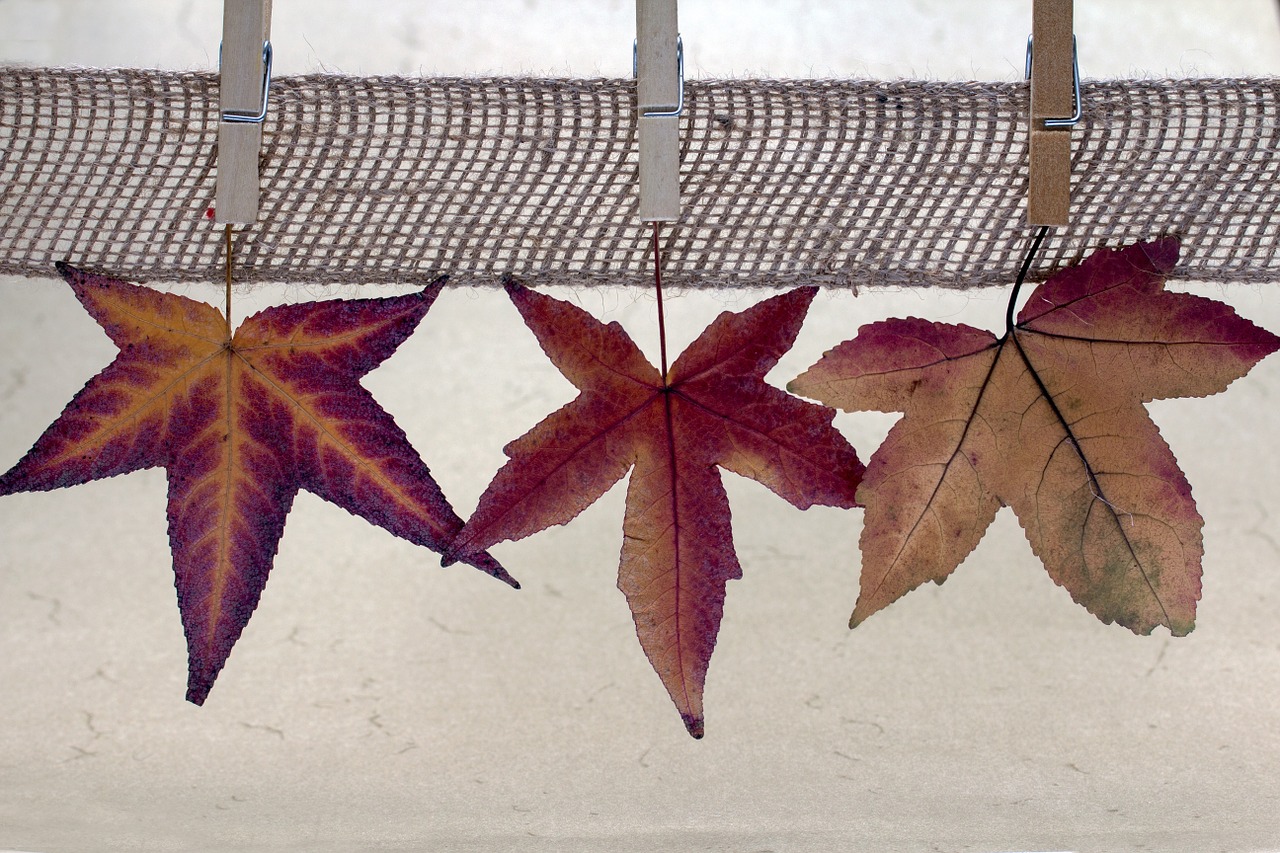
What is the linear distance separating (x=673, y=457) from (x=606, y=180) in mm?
94

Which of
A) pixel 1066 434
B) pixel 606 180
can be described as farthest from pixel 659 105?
pixel 1066 434

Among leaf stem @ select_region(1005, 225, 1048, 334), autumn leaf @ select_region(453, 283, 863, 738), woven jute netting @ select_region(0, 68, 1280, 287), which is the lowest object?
autumn leaf @ select_region(453, 283, 863, 738)

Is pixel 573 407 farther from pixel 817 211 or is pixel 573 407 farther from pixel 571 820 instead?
→ pixel 571 820

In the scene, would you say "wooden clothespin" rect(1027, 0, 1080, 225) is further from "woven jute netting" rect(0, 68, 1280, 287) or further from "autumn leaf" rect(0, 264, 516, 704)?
"autumn leaf" rect(0, 264, 516, 704)

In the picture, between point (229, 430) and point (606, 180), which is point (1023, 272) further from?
point (229, 430)

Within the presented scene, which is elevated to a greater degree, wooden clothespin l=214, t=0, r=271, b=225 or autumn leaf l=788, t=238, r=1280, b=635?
wooden clothespin l=214, t=0, r=271, b=225

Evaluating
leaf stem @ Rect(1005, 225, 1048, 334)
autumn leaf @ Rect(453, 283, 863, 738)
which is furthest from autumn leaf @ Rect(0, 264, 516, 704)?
leaf stem @ Rect(1005, 225, 1048, 334)

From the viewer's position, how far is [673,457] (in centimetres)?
37

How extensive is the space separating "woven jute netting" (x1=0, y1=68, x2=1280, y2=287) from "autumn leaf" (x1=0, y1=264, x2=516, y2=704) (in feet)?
0.11

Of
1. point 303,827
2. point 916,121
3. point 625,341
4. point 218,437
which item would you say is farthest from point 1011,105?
point 303,827

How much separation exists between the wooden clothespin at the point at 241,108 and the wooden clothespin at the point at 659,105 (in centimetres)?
11

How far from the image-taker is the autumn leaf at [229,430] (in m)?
0.37

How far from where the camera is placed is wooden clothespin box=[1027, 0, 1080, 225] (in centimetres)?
36

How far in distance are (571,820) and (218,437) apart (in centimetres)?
22
